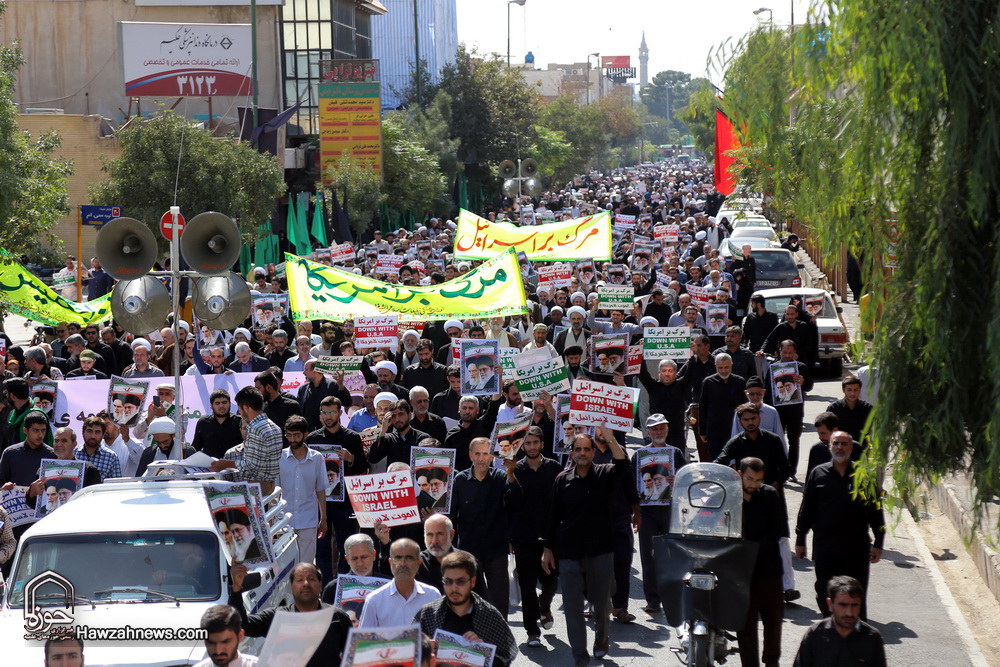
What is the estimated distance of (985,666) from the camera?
9430mm

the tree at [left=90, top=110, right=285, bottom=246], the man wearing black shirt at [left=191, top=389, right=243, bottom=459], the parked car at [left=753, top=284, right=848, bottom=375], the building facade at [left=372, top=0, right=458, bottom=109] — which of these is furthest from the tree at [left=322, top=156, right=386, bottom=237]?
the building facade at [left=372, top=0, right=458, bottom=109]

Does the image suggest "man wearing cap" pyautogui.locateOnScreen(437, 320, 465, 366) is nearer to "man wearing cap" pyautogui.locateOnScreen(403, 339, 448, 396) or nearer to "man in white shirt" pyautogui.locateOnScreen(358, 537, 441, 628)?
"man wearing cap" pyautogui.locateOnScreen(403, 339, 448, 396)

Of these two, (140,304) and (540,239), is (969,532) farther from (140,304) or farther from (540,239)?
(540,239)

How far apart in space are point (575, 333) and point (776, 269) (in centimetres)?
1557

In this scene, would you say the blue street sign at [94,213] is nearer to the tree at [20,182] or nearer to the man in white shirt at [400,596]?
the tree at [20,182]

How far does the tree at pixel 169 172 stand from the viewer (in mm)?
28516

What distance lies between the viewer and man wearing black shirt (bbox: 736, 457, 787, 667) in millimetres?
8844

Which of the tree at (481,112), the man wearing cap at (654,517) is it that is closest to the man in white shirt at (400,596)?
the man wearing cap at (654,517)

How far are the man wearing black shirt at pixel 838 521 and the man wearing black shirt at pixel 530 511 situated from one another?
1832 mm

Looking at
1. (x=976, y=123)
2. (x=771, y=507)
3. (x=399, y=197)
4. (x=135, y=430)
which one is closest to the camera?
(x=976, y=123)

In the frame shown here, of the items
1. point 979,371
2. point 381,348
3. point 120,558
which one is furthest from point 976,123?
point 381,348

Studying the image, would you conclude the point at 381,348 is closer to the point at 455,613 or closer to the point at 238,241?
the point at 238,241

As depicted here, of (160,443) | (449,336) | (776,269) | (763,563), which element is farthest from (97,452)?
(776,269)

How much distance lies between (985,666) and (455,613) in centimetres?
424
